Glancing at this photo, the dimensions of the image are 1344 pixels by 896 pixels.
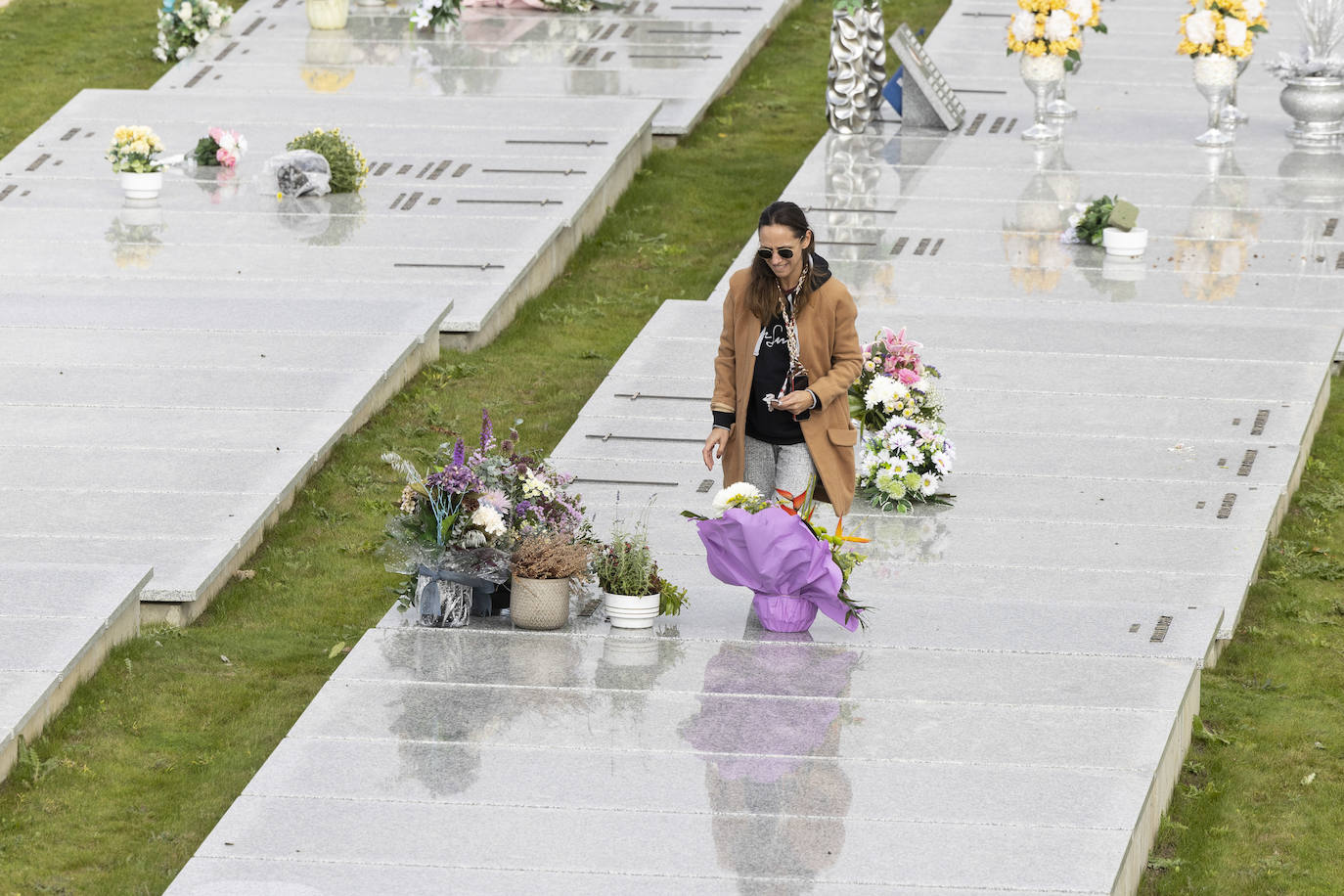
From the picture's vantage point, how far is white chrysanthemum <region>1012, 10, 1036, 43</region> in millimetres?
17781

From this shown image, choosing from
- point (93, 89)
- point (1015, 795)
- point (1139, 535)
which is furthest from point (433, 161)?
point (1015, 795)

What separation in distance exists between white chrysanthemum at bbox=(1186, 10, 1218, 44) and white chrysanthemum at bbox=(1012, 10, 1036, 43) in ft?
4.04

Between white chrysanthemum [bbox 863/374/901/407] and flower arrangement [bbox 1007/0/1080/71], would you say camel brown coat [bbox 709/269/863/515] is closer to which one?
white chrysanthemum [bbox 863/374/901/407]

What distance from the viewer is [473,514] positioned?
9234 millimetres

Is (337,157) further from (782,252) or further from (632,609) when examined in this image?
(782,252)

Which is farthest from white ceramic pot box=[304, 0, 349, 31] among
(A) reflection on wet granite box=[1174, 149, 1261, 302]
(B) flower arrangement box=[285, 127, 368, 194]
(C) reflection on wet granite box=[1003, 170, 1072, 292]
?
(A) reflection on wet granite box=[1174, 149, 1261, 302]

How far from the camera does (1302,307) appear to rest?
14375mm

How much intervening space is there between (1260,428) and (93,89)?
451 inches

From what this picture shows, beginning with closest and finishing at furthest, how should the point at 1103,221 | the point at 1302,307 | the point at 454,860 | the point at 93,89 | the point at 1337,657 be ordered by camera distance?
the point at 454,860 → the point at 1337,657 → the point at 1302,307 → the point at 1103,221 → the point at 93,89

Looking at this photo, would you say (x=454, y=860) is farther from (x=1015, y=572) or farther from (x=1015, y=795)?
(x=1015, y=572)

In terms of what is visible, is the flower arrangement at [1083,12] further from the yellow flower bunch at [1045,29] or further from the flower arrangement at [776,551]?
the flower arrangement at [776,551]

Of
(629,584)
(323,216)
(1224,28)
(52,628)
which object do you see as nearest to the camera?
(629,584)

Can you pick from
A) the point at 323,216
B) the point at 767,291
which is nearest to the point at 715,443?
the point at 767,291

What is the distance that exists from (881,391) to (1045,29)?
24.5ft
